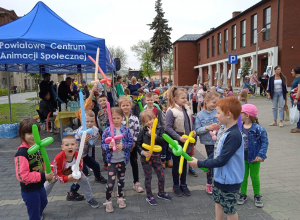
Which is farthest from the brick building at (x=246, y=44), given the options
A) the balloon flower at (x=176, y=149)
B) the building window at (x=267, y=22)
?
the balloon flower at (x=176, y=149)

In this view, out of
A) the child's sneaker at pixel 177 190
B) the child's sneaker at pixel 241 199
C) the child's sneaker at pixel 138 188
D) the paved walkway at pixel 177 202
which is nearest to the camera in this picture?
the paved walkway at pixel 177 202

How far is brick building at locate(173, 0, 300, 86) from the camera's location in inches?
869

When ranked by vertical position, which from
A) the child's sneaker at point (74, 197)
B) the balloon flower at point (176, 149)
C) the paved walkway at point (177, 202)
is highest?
the balloon flower at point (176, 149)

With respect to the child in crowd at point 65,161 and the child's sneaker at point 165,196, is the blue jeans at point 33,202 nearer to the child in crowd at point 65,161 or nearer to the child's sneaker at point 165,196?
the child in crowd at point 65,161

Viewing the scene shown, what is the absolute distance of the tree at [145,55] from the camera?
59166 millimetres

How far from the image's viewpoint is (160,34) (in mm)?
47219

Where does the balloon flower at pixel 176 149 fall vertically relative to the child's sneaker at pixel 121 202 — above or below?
above

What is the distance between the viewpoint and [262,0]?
24688mm

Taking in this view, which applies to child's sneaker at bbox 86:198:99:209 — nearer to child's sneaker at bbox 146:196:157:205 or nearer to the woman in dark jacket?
child's sneaker at bbox 146:196:157:205

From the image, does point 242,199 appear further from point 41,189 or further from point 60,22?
point 60,22

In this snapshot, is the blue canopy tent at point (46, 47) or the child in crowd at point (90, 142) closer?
the child in crowd at point (90, 142)

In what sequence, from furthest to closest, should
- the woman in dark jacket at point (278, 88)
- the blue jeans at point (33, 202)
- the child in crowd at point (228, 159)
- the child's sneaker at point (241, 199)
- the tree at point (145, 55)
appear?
the tree at point (145, 55), the woman in dark jacket at point (278, 88), the child's sneaker at point (241, 199), the blue jeans at point (33, 202), the child in crowd at point (228, 159)

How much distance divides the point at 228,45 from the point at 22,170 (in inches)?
1400

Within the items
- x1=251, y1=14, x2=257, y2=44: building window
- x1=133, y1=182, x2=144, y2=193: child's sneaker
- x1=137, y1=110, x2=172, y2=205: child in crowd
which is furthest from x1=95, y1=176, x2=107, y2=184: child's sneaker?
x1=251, y1=14, x2=257, y2=44: building window
